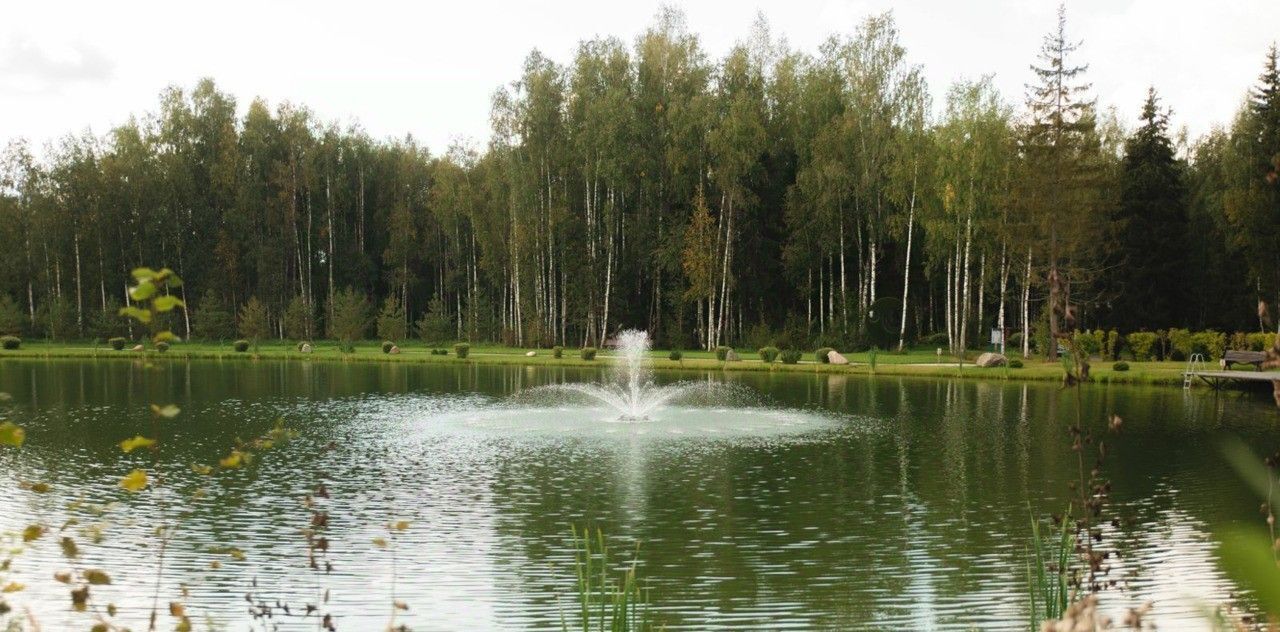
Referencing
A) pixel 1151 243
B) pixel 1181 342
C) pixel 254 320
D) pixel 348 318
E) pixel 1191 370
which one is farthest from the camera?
pixel 254 320

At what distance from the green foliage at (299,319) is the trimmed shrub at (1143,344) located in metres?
39.4

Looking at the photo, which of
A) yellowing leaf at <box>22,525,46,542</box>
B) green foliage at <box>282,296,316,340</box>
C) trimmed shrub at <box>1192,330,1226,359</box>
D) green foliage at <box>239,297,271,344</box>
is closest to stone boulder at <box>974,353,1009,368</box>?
trimmed shrub at <box>1192,330,1226,359</box>

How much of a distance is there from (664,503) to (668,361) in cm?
2778

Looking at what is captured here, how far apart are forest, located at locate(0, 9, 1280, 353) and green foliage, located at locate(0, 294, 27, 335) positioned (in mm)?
256

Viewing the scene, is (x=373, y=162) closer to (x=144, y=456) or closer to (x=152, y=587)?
(x=144, y=456)

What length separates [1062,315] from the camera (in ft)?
11.5

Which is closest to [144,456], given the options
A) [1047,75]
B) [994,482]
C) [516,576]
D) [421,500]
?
[421,500]

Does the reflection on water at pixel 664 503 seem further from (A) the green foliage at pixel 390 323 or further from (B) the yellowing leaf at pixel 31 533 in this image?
(A) the green foliage at pixel 390 323

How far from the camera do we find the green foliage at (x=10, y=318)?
52531mm

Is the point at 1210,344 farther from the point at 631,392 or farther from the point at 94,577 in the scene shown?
the point at 94,577

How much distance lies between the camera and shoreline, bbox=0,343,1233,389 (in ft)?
115

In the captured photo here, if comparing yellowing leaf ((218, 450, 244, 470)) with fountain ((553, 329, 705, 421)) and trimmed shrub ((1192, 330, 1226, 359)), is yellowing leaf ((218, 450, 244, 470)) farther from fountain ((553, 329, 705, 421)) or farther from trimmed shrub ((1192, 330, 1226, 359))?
trimmed shrub ((1192, 330, 1226, 359))

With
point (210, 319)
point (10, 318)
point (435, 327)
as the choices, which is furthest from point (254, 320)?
point (10, 318)

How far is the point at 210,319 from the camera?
178 ft
